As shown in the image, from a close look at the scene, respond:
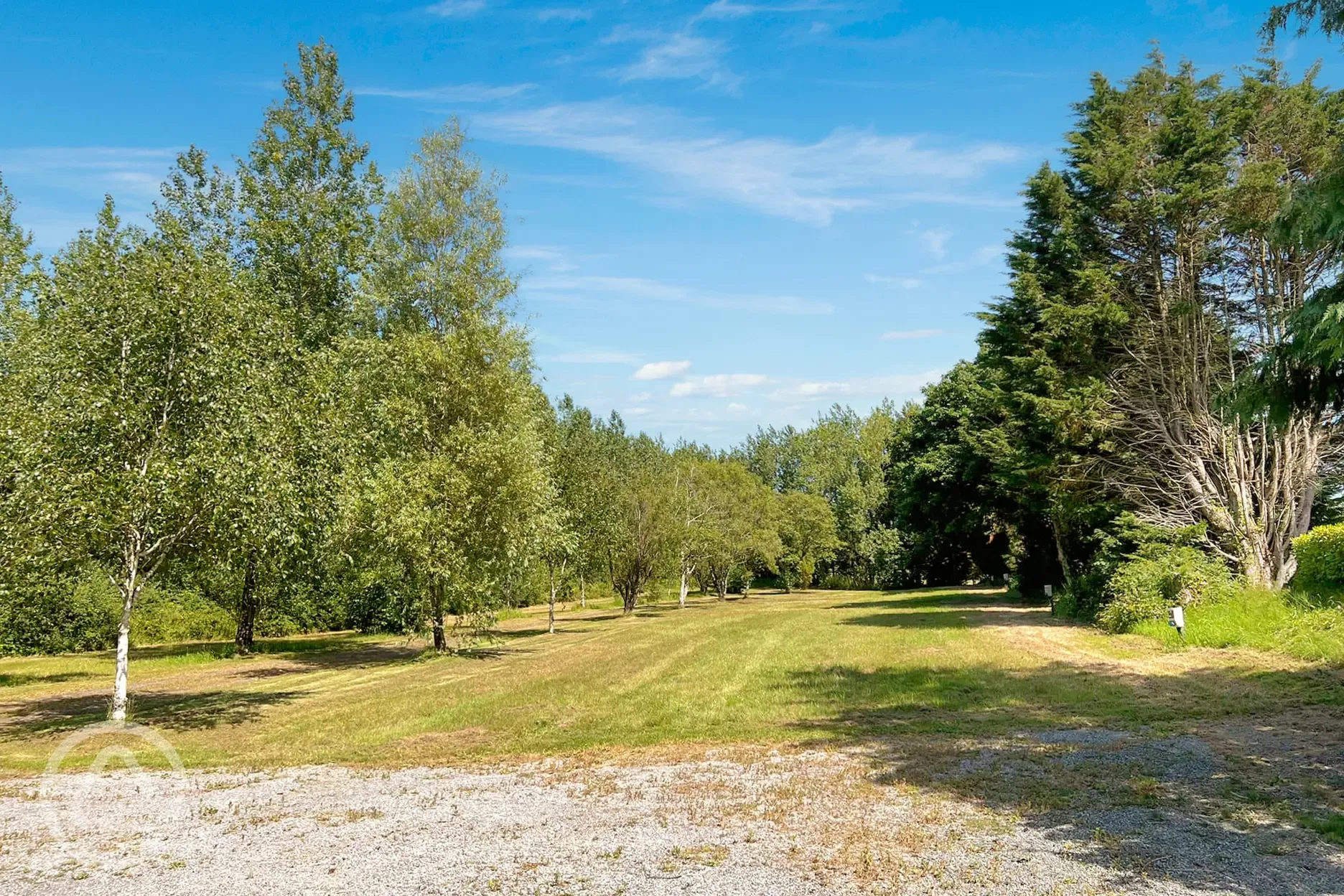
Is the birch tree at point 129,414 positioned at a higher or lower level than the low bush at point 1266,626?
higher

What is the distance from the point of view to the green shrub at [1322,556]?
18094 mm

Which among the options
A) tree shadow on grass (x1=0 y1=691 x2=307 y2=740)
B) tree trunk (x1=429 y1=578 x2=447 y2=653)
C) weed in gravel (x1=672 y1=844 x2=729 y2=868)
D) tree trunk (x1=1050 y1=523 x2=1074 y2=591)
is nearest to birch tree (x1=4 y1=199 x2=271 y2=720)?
tree shadow on grass (x1=0 y1=691 x2=307 y2=740)

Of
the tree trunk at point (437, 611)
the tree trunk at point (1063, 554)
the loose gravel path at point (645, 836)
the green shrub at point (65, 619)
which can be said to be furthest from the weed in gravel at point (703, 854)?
the tree trunk at point (1063, 554)

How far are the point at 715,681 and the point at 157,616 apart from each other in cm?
2173

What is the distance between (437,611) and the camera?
23.1m

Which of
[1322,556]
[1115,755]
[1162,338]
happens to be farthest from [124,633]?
[1162,338]

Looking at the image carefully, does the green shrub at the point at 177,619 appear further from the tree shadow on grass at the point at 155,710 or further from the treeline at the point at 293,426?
the tree shadow on grass at the point at 155,710

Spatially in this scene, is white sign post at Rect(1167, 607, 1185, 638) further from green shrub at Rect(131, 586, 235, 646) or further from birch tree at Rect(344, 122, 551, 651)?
green shrub at Rect(131, 586, 235, 646)

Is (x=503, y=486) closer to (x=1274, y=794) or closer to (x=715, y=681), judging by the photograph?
(x=715, y=681)

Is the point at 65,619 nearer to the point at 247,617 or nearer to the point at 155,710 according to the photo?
the point at 247,617

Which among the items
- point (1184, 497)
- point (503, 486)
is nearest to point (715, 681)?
point (503, 486)

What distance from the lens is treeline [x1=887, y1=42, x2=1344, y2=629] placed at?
867 inches

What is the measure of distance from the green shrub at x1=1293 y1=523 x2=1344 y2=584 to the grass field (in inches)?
146

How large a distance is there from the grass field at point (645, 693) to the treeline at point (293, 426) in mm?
2115
